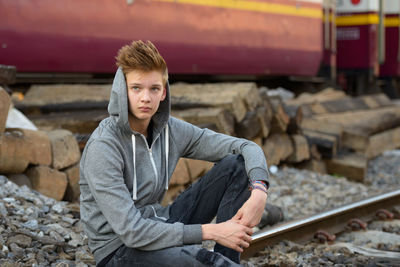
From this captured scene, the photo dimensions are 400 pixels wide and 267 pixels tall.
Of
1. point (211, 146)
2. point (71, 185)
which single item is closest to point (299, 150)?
point (71, 185)

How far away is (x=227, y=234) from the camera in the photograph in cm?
223

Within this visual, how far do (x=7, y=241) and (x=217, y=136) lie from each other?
123cm

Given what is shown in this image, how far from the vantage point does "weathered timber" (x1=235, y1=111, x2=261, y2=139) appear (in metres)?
6.12

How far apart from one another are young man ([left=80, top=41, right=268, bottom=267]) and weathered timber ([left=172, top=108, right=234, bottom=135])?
114 inches

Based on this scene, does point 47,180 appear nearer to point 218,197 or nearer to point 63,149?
point 63,149

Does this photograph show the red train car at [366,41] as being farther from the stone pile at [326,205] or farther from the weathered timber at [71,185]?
the weathered timber at [71,185]

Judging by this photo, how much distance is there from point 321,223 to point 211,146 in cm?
A: 177

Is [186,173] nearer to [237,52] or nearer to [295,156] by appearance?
[295,156]

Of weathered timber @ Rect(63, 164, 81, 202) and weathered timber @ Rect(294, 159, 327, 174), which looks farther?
weathered timber @ Rect(294, 159, 327, 174)

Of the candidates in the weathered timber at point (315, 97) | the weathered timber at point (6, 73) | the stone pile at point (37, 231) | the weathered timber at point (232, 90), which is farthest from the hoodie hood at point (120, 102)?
the weathered timber at point (315, 97)

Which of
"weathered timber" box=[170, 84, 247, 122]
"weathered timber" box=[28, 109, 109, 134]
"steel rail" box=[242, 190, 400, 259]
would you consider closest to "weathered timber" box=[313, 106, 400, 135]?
"weathered timber" box=[170, 84, 247, 122]

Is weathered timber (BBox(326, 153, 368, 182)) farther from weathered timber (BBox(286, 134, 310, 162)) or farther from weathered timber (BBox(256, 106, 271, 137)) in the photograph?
weathered timber (BBox(256, 106, 271, 137))

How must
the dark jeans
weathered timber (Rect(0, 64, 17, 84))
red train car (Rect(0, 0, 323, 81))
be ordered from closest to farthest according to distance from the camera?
the dark jeans
weathered timber (Rect(0, 64, 17, 84))
red train car (Rect(0, 0, 323, 81))

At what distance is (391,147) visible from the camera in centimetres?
934
